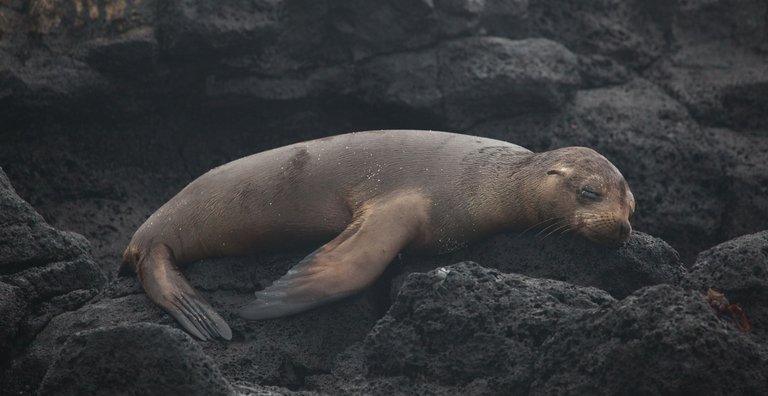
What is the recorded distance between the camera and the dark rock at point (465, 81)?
8969 millimetres

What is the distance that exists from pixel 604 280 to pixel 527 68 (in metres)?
3.25

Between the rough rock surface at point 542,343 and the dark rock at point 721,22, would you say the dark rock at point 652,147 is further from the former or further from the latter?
the rough rock surface at point 542,343

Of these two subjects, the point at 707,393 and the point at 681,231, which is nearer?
the point at 707,393

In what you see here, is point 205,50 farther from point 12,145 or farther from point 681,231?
point 681,231

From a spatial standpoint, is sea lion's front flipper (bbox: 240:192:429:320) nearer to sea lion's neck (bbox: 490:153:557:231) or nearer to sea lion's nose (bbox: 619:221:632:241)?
sea lion's neck (bbox: 490:153:557:231)

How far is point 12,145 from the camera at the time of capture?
28.2 feet

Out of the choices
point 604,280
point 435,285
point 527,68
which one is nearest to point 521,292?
point 435,285

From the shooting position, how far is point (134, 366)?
191 inches

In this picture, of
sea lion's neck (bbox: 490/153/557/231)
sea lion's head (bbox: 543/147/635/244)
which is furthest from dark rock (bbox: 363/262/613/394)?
sea lion's neck (bbox: 490/153/557/231)

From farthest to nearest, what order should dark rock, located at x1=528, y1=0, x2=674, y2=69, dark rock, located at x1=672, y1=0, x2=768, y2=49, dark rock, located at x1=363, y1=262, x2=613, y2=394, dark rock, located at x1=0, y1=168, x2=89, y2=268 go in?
dark rock, located at x1=672, y1=0, x2=768, y2=49, dark rock, located at x1=528, y1=0, x2=674, y2=69, dark rock, located at x1=0, y1=168, x2=89, y2=268, dark rock, located at x1=363, y1=262, x2=613, y2=394

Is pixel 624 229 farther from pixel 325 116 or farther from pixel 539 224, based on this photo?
pixel 325 116

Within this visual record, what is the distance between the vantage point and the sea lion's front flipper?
6.07m

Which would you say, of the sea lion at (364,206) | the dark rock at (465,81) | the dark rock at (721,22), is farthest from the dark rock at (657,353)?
the dark rock at (721,22)

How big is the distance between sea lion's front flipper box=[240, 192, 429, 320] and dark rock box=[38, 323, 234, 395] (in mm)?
1207
